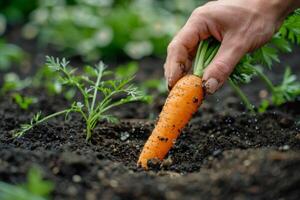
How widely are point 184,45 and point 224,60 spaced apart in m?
0.32

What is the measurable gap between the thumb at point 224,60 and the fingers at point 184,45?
0.64 ft

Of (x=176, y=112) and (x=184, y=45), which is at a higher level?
(x=184, y=45)

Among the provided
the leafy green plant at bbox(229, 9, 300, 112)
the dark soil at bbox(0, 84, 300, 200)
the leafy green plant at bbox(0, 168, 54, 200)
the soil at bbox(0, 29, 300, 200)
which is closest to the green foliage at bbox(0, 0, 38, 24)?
the soil at bbox(0, 29, 300, 200)

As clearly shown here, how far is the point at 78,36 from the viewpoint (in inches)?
240

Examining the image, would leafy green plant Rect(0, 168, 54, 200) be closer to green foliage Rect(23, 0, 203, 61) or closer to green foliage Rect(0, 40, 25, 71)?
green foliage Rect(0, 40, 25, 71)

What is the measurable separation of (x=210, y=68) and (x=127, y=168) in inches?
27.7

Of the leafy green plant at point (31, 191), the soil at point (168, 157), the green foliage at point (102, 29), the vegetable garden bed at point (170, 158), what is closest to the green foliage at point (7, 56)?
the green foliage at point (102, 29)

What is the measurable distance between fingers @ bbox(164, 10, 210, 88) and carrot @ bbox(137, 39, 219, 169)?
0.06m

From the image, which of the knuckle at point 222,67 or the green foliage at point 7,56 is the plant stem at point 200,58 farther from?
the green foliage at point 7,56

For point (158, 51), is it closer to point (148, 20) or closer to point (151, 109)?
point (148, 20)

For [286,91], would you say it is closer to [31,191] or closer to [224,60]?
[224,60]

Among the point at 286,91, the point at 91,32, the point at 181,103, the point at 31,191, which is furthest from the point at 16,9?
the point at 31,191

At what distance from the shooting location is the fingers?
9.29 feet

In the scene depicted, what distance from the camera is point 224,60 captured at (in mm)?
2676
